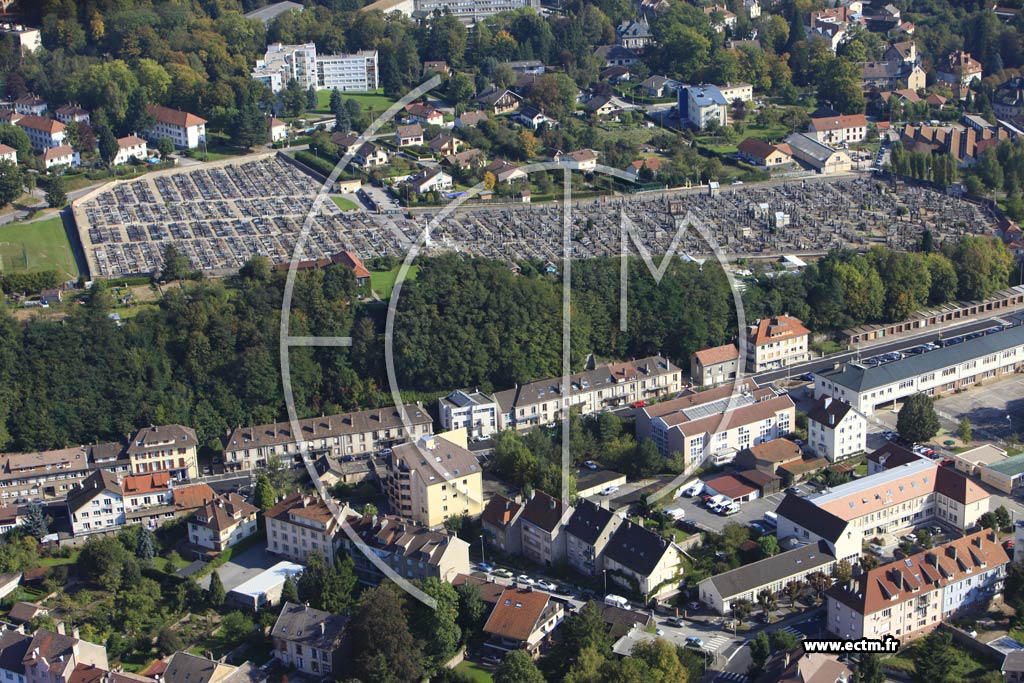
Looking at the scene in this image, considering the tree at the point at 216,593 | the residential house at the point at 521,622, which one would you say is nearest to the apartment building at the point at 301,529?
the tree at the point at 216,593

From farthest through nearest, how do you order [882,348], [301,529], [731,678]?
[882,348] < [301,529] < [731,678]

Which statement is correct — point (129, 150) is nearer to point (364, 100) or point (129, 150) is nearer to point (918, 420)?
point (364, 100)

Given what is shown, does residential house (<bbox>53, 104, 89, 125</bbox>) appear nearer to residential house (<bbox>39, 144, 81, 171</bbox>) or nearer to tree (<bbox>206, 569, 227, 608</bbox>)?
residential house (<bbox>39, 144, 81, 171</bbox>)

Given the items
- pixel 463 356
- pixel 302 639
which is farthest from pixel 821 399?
pixel 302 639

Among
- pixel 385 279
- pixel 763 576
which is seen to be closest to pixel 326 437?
pixel 385 279

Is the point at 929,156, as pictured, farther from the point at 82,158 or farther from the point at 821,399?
the point at 82,158

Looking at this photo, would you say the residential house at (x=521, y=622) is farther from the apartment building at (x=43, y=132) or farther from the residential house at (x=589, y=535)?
the apartment building at (x=43, y=132)
